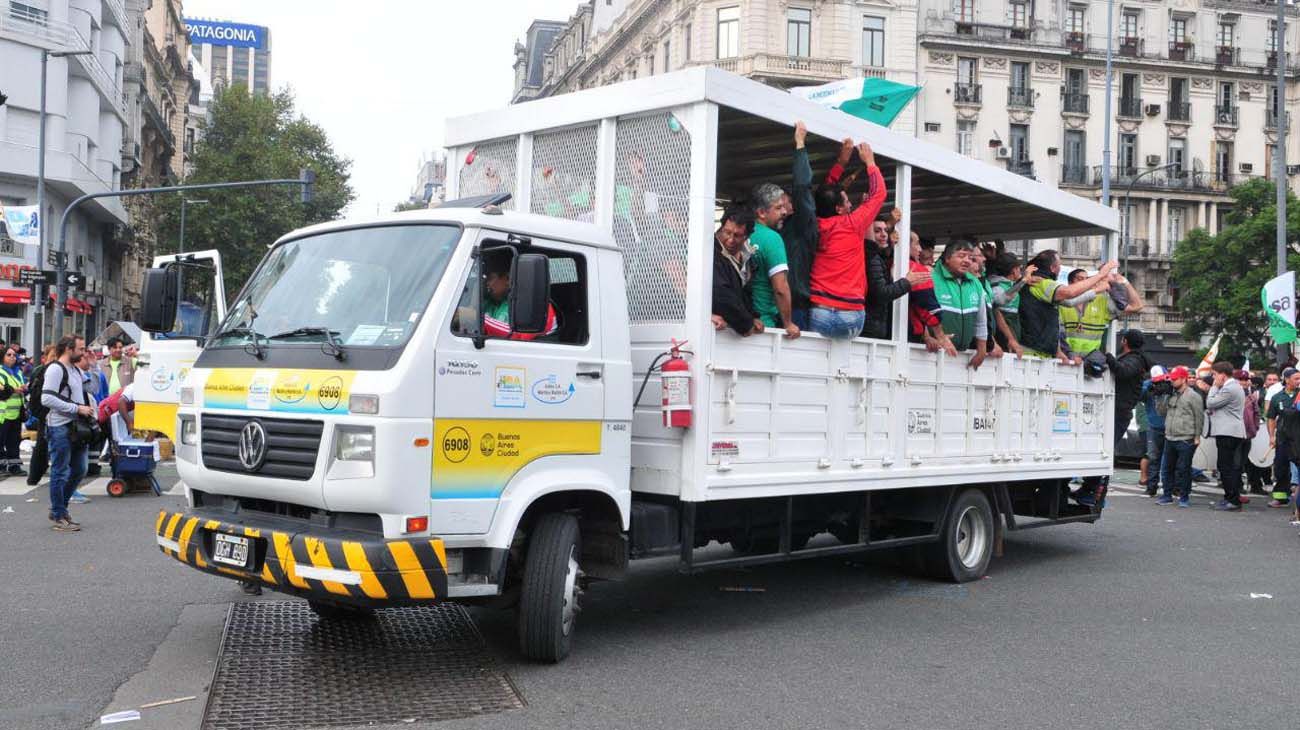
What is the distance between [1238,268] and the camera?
175 feet

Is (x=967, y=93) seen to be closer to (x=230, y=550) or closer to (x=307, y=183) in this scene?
(x=307, y=183)

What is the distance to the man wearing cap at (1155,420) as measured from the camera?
1672 cm

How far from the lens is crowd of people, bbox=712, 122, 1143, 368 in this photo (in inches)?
285

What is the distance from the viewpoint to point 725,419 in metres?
6.79

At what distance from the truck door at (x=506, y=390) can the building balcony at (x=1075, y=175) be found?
5566 centimetres

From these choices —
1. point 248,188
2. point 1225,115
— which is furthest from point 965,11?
point 248,188

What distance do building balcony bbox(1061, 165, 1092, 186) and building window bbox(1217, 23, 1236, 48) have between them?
9.82 metres

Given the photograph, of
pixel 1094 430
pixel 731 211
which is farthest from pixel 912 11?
pixel 731 211

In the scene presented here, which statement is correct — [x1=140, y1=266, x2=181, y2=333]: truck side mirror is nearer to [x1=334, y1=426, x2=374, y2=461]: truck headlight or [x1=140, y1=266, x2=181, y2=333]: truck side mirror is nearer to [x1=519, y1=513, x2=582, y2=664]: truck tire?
[x1=334, y1=426, x2=374, y2=461]: truck headlight

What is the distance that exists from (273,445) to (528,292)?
140 centimetres

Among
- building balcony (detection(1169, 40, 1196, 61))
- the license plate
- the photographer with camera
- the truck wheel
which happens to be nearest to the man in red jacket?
the truck wheel

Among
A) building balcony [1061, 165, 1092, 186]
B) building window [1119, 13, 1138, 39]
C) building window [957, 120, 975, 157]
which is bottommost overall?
building balcony [1061, 165, 1092, 186]

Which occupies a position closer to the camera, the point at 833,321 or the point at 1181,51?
the point at 833,321

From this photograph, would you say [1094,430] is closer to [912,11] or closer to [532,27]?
[912,11]
